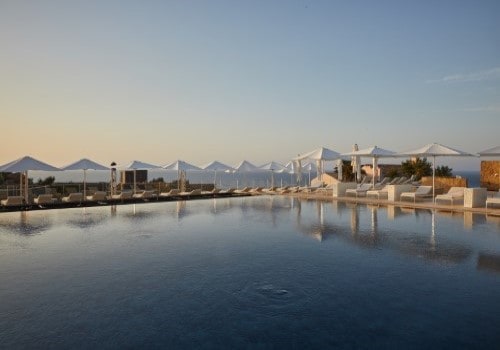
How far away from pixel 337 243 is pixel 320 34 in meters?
12.9

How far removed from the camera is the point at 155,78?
809 inches

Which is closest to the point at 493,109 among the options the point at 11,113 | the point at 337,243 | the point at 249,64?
the point at 249,64

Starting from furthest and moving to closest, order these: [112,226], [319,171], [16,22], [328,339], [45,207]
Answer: [319,171] → [45,207] → [16,22] → [112,226] → [328,339]

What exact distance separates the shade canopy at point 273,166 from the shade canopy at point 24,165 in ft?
45.8

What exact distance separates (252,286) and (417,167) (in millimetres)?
24194

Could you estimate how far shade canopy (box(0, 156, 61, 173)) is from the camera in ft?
52.9

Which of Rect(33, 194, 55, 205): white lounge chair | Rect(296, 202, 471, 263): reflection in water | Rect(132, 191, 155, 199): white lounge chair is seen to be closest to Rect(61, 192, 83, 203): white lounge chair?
Rect(33, 194, 55, 205): white lounge chair

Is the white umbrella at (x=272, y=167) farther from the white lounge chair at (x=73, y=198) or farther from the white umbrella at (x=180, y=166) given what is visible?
the white lounge chair at (x=73, y=198)

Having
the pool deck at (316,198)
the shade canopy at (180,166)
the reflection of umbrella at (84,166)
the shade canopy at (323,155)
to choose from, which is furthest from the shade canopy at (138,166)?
the shade canopy at (323,155)

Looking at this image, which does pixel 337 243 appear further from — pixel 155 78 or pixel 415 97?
pixel 415 97

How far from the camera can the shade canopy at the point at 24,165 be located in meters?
16.1

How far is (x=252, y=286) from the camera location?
6.05m

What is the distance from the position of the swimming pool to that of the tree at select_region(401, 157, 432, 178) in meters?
15.6

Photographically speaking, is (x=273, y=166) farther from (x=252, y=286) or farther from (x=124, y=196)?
(x=252, y=286)
